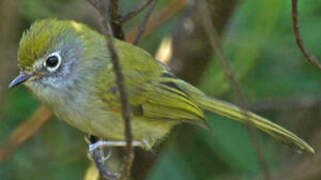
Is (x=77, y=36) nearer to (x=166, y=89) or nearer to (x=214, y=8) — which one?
(x=166, y=89)

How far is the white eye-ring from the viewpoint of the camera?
10.4 feet

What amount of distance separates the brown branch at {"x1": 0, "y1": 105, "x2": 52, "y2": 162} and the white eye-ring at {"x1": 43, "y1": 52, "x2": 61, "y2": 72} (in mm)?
847

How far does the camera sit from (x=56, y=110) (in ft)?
10.7

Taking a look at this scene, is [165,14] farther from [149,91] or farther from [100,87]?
[100,87]

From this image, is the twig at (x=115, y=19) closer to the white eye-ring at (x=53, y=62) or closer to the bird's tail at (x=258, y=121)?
the white eye-ring at (x=53, y=62)

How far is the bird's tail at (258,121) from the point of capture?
3.32 m

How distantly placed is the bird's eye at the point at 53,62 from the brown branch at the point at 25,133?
33.4 inches

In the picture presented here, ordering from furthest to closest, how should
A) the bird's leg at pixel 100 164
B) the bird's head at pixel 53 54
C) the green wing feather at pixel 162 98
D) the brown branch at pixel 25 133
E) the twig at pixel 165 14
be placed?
the twig at pixel 165 14, the brown branch at pixel 25 133, the green wing feather at pixel 162 98, the bird's head at pixel 53 54, the bird's leg at pixel 100 164

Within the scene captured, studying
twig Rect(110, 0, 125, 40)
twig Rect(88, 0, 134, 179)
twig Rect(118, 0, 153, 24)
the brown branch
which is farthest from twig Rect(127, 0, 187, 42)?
twig Rect(88, 0, 134, 179)

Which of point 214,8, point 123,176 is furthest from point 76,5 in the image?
point 123,176

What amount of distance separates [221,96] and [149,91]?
4.59ft

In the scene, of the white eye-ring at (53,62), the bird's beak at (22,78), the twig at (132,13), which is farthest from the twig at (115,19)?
the bird's beak at (22,78)

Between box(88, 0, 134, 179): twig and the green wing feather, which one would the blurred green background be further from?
box(88, 0, 134, 179): twig

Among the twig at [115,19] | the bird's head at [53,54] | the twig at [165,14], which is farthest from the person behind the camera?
the twig at [165,14]
